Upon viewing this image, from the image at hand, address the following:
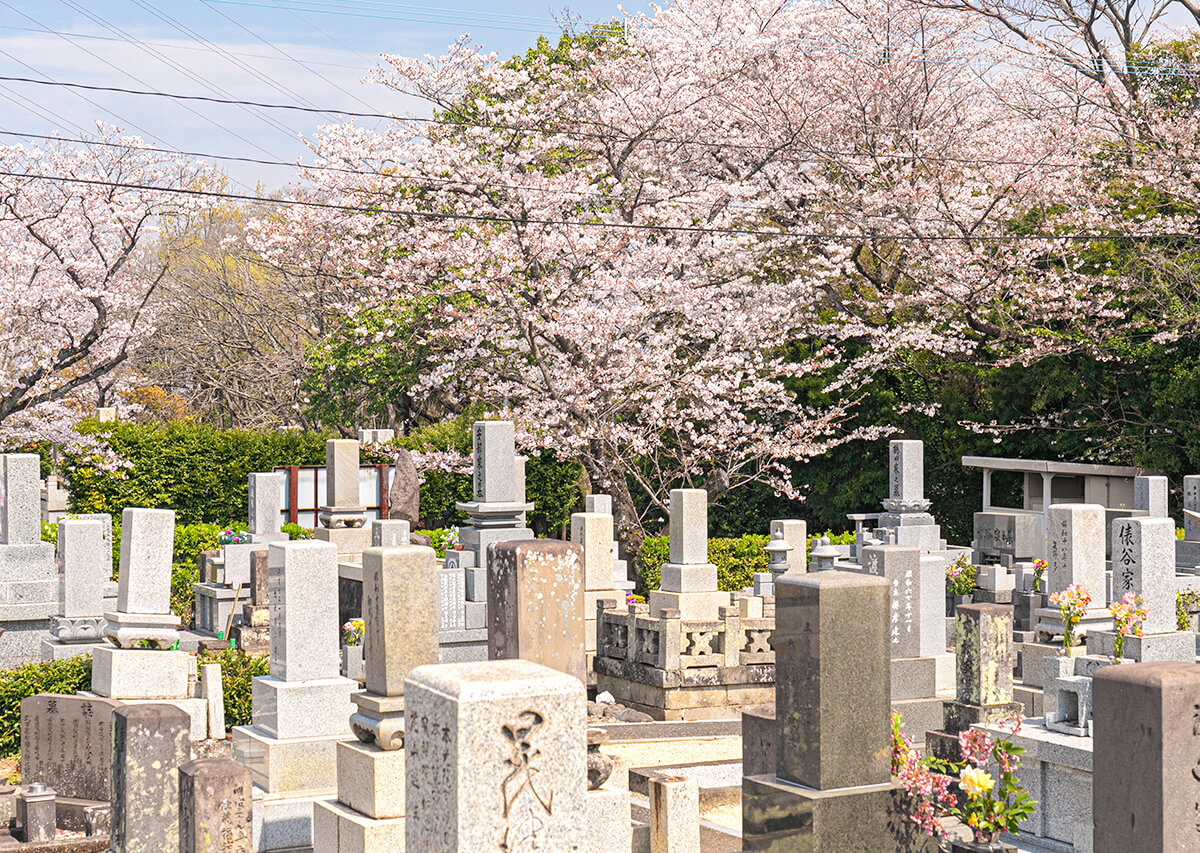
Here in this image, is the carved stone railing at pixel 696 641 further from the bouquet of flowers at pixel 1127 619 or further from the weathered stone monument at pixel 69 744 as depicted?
the weathered stone monument at pixel 69 744

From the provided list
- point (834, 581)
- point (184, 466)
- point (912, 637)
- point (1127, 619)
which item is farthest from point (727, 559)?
point (834, 581)

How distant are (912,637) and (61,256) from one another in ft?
53.2

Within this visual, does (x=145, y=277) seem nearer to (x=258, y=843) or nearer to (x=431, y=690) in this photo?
(x=258, y=843)

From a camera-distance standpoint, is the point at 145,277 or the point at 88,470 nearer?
the point at 88,470

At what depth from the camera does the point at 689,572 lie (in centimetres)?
1272

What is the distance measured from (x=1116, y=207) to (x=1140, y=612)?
521 inches

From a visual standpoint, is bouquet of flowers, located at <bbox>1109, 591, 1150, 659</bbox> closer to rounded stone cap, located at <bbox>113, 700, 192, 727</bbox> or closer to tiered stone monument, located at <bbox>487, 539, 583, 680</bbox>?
tiered stone monument, located at <bbox>487, 539, 583, 680</bbox>

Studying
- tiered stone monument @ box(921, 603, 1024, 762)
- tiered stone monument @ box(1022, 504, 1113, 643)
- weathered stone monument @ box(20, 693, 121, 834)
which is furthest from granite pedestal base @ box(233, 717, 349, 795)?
→ tiered stone monument @ box(1022, 504, 1113, 643)

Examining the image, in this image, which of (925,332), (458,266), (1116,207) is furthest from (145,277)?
(1116,207)

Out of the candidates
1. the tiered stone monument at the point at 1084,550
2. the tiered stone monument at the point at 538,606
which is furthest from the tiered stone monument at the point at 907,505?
the tiered stone monument at the point at 538,606

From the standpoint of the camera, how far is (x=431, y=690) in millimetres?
3076

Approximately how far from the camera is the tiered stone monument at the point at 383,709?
5.89 m

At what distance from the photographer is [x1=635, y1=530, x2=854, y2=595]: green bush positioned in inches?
726

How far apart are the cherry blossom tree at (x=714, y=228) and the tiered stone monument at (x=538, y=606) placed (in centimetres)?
1245
